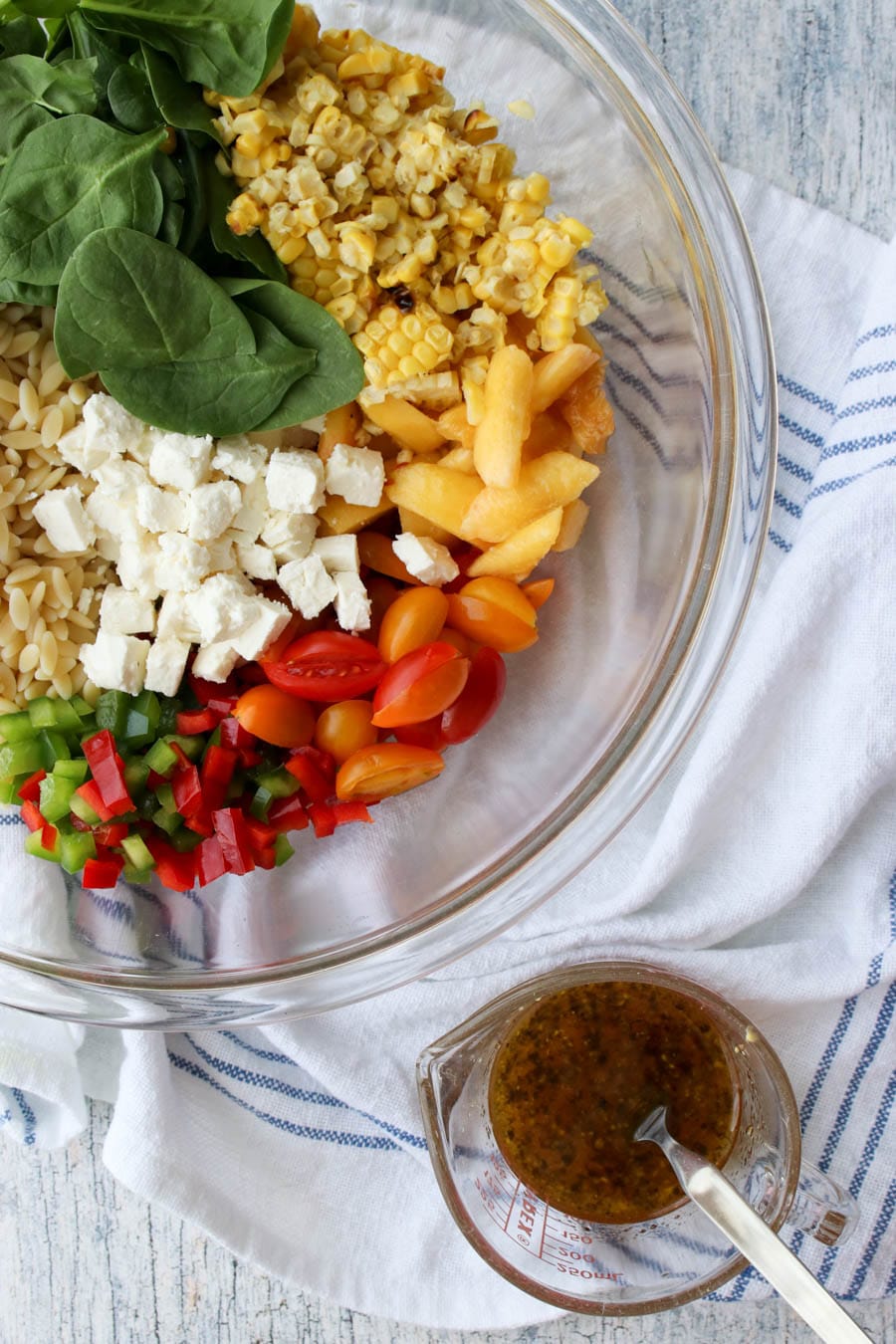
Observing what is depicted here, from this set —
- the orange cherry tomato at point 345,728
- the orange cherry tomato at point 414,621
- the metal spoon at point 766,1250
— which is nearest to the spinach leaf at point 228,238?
the orange cherry tomato at point 414,621

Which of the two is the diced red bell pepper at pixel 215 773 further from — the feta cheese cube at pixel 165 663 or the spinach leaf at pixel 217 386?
the spinach leaf at pixel 217 386

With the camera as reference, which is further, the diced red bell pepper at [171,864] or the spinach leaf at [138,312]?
the diced red bell pepper at [171,864]

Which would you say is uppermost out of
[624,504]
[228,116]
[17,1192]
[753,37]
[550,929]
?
[753,37]

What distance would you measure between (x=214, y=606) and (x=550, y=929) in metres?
0.67

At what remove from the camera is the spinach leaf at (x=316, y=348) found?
58.3 inches

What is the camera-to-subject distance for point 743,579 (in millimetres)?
1595

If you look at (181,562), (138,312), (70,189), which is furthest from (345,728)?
(70,189)

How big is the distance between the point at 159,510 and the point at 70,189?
39 centimetres

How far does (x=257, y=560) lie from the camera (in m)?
1.57

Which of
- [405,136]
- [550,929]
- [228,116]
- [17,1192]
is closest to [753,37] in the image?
[405,136]

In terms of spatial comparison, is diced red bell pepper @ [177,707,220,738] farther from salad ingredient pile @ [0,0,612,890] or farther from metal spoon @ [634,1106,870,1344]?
metal spoon @ [634,1106,870,1344]

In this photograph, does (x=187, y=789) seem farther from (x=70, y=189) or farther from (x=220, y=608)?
(x=70, y=189)

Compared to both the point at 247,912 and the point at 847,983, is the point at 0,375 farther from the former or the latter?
the point at 847,983

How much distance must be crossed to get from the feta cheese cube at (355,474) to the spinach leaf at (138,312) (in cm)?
A: 17
